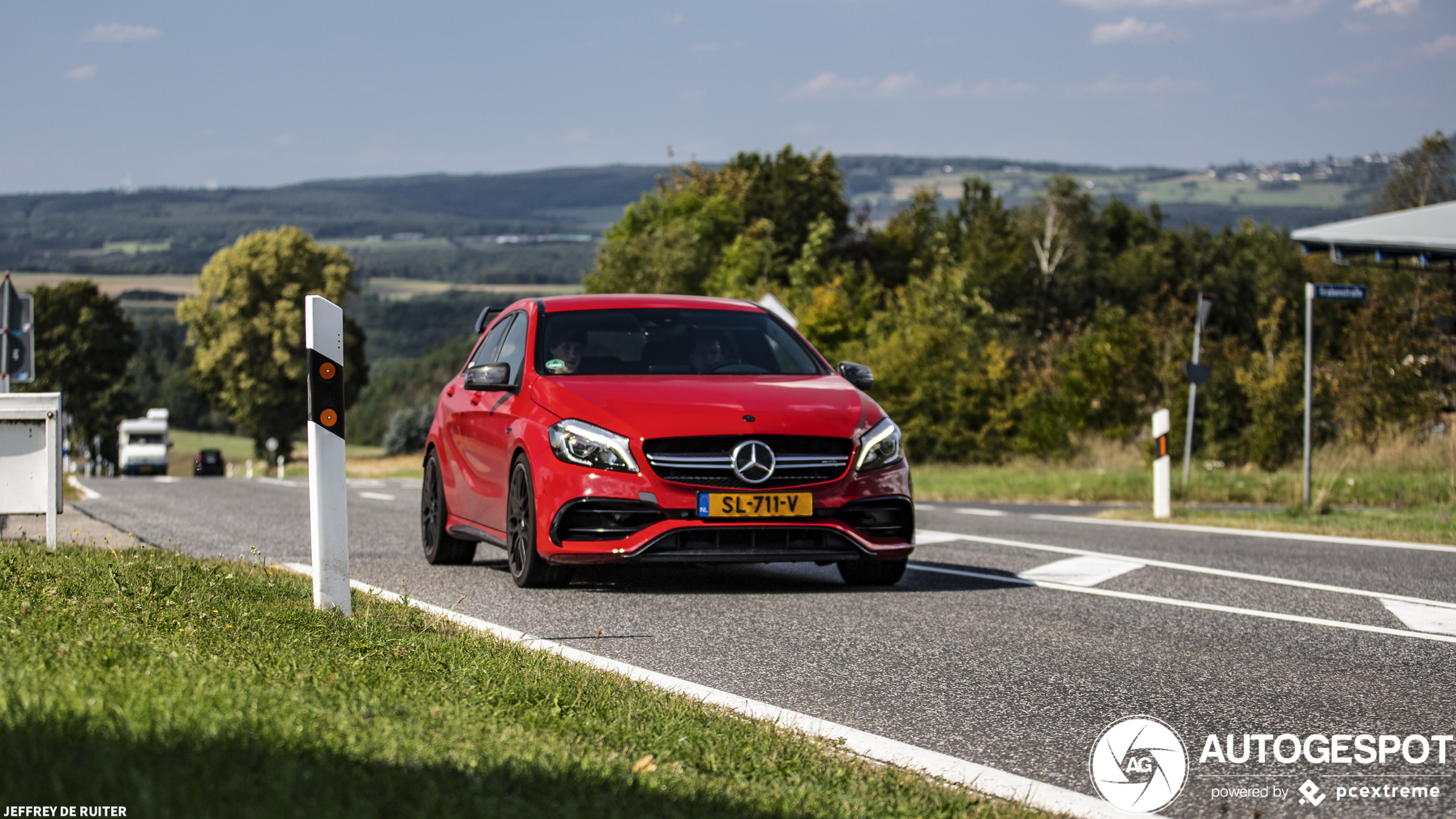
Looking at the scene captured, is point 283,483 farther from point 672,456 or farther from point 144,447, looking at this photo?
point 144,447

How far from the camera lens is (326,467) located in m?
6.43

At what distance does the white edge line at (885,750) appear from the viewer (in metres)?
4.01

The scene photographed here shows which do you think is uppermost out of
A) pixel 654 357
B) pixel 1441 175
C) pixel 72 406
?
pixel 1441 175

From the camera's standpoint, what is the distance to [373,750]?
3.57 m

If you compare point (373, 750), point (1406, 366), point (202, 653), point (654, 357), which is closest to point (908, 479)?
point (654, 357)

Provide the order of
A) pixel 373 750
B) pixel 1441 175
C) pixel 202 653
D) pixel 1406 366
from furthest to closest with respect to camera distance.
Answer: pixel 1441 175 → pixel 1406 366 → pixel 202 653 → pixel 373 750

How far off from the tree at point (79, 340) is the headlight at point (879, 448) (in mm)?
77918

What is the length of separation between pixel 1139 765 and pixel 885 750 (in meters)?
0.75

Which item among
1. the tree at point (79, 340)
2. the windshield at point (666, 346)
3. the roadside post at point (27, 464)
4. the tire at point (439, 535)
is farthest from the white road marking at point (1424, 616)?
the tree at point (79, 340)

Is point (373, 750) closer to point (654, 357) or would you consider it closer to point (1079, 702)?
point (1079, 702)

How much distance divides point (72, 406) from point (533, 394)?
82653 millimetres

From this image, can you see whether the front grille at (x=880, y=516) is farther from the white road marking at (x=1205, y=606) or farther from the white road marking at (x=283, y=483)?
the white road marking at (x=283, y=483)

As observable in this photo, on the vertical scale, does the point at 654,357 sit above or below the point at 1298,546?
above

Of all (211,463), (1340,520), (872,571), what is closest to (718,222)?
(211,463)
